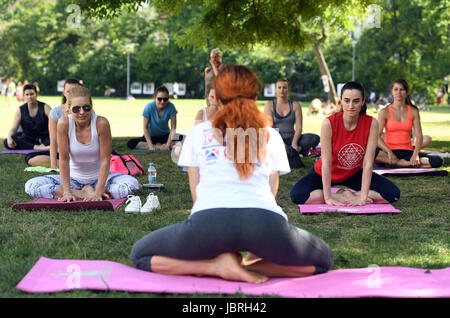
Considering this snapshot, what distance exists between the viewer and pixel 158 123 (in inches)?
485

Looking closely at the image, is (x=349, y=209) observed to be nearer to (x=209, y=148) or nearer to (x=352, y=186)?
(x=352, y=186)

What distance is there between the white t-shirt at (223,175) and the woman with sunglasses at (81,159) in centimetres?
266

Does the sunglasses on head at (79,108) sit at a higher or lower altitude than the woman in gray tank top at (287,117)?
higher

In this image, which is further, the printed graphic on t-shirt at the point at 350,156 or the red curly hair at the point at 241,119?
the printed graphic on t-shirt at the point at 350,156

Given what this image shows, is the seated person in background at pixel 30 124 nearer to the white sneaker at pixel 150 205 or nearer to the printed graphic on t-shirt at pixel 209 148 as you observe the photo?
the white sneaker at pixel 150 205

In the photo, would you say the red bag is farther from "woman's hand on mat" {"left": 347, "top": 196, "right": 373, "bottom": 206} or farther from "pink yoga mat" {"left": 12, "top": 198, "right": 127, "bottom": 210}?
"woman's hand on mat" {"left": 347, "top": 196, "right": 373, "bottom": 206}

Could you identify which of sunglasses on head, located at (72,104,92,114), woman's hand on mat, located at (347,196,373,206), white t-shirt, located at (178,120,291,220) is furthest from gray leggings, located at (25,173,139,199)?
white t-shirt, located at (178,120,291,220)

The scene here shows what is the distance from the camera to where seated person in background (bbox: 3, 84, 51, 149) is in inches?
430

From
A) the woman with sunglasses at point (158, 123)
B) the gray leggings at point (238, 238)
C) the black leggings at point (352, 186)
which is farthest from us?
the woman with sunglasses at point (158, 123)

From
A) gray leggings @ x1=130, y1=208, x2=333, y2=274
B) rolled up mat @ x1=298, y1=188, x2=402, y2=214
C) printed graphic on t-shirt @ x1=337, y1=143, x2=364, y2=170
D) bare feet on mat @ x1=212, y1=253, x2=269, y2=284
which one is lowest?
rolled up mat @ x1=298, y1=188, x2=402, y2=214

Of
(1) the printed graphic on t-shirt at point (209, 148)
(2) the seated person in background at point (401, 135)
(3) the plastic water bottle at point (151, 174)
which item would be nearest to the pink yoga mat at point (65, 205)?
(3) the plastic water bottle at point (151, 174)

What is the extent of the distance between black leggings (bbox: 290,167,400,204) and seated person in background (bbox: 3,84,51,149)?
574 centimetres

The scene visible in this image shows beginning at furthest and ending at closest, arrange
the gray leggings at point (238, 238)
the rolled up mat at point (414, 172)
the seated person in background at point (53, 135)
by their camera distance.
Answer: the rolled up mat at point (414, 172)
the seated person in background at point (53, 135)
the gray leggings at point (238, 238)

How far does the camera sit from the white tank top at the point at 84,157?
6645 millimetres
